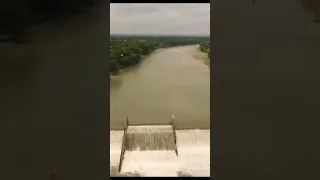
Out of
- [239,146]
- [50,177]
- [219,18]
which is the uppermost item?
[219,18]

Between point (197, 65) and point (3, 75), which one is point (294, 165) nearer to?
point (3, 75)

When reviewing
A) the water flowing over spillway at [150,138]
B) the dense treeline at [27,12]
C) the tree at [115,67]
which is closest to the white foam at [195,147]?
the water flowing over spillway at [150,138]

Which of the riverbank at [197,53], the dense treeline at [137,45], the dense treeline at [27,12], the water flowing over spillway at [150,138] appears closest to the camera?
the dense treeline at [27,12]

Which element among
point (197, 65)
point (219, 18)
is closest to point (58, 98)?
point (219, 18)

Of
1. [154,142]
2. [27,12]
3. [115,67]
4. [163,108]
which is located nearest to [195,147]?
[163,108]

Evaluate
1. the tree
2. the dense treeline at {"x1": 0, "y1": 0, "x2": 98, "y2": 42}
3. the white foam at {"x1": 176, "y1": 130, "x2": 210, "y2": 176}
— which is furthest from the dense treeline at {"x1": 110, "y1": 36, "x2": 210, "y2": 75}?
the dense treeline at {"x1": 0, "y1": 0, "x2": 98, "y2": 42}

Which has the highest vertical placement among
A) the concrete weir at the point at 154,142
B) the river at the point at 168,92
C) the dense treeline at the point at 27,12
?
the dense treeline at the point at 27,12

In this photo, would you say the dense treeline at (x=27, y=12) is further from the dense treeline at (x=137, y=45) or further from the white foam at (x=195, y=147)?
the white foam at (x=195, y=147)
